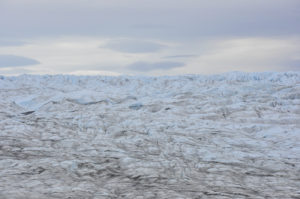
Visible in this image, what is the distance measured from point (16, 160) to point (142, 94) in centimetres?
1738

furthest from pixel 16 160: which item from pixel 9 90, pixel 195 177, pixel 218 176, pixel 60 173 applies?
pixel 9 90

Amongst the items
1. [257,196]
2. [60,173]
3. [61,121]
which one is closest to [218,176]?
[257,196]

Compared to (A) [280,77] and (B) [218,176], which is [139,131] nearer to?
(B) [218,176]

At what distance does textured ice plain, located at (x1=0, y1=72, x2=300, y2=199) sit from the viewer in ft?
28.1

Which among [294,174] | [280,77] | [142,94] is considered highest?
[280,77]

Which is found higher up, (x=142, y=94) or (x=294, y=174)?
(x=142, y=94)

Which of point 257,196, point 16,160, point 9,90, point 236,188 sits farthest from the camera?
point 9,90

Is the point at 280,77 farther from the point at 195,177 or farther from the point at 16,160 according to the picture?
the point at 16,160

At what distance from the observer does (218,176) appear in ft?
32.7

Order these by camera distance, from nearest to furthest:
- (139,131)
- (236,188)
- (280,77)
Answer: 1. (236,188)
2. (139,131)
3. (280,77)

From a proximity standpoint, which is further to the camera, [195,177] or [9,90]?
[9,90]

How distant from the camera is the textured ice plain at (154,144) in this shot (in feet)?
28.1

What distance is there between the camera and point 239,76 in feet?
104

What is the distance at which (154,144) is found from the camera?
13.8 meters
